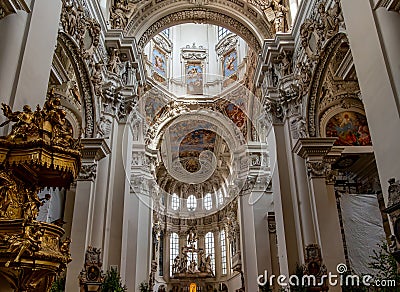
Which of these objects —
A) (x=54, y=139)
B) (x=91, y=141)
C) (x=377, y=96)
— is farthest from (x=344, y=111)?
(x=54, y=139)

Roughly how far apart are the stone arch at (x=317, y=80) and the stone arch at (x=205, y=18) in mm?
3695

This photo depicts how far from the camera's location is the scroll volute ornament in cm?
400

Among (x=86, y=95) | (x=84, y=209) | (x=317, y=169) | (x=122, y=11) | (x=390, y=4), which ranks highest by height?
(x=122, y=11)

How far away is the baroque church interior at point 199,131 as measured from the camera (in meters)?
4.96

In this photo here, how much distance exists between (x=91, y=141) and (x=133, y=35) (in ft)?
16.7

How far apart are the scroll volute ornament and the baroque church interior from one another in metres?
0.02

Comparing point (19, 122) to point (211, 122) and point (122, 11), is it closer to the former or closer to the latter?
point (122, 11)

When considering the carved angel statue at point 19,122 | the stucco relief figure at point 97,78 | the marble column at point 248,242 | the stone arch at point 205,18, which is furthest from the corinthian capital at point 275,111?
→ the carved angel statue at point 19,122

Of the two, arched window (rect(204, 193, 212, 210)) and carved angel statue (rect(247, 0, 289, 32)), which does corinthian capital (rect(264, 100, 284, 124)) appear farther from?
arched window (rect(204, 193, 212, 210))

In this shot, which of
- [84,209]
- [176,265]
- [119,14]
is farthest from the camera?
[176,265]

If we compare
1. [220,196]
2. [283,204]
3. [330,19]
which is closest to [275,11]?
[330,19]

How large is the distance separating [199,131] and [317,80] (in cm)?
1483

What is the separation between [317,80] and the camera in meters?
10.1

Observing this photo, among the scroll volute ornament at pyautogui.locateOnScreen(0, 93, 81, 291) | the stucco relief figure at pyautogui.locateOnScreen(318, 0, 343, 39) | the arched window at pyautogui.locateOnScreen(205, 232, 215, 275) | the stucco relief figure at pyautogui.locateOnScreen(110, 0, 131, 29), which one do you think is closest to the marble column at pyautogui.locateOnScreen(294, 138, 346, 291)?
the stucco relief figure at pyautogui.locateOnScreen(318, 0, 343, 39)
